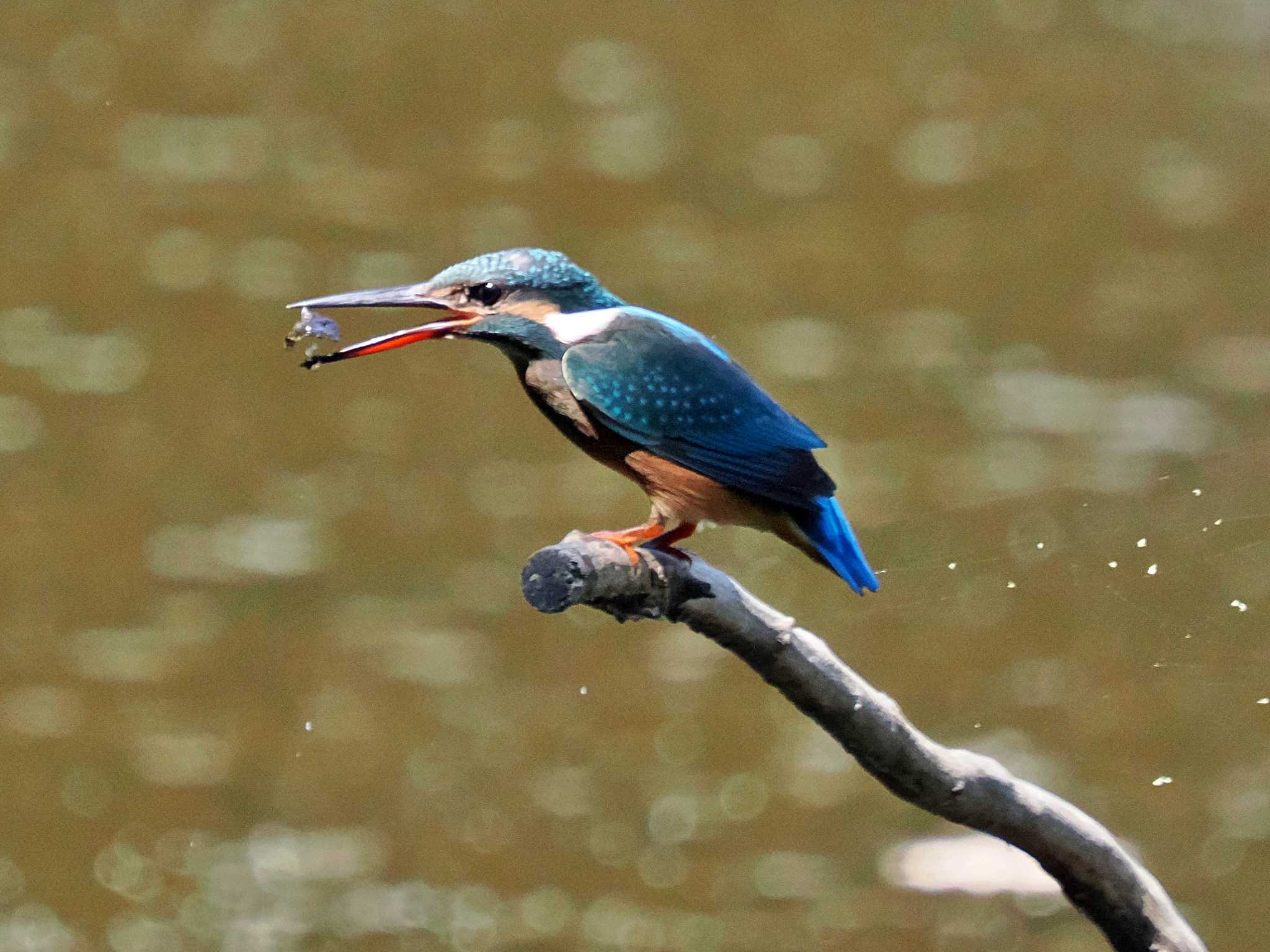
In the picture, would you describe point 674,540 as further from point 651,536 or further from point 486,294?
point 486,294

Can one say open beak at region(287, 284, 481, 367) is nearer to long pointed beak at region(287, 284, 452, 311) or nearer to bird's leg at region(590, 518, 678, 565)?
long pointed beak at region(287, 284, 452, 311)

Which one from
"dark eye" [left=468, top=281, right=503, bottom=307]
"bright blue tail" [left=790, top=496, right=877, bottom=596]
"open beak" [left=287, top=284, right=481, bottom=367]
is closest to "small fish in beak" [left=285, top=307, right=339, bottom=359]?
"open beak" [left=287, top=284, right=481, bottom=367]

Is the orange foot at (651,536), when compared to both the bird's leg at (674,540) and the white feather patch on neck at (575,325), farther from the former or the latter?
the white feather patch on neck at (575,325)

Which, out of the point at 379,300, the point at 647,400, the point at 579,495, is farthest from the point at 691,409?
the point at 579,495

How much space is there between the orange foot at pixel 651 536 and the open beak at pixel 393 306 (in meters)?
0.20

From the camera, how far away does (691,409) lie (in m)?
1.49

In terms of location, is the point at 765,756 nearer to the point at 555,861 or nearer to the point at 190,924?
the point at 555,861

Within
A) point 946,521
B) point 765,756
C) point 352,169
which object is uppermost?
point 352,169

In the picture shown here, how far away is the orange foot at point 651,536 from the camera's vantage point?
4.78ft

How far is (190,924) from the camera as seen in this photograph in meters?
3.00

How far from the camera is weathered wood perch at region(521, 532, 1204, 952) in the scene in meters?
1.37

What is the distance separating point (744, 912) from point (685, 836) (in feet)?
0.52

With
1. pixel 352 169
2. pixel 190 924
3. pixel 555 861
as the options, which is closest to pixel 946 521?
pixel 555 861

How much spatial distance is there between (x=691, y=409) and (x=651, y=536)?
0.37 feet
